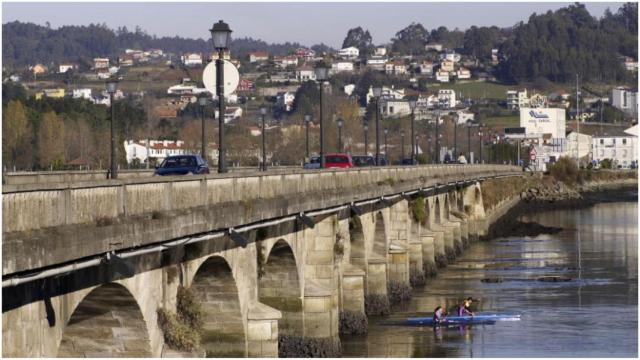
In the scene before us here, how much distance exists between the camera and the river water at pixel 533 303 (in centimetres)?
4562

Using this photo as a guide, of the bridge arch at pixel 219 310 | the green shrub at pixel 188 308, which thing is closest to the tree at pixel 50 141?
the bridge arch at pixel 219 310

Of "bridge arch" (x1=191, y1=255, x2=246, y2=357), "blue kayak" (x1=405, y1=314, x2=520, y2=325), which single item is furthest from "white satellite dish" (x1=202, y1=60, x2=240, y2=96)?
"blue kayak" (x1=405, y1=314, x2=520, y2=325)

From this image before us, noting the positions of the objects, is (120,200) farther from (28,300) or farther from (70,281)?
(28,300)

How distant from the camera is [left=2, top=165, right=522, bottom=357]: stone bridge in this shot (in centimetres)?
1819

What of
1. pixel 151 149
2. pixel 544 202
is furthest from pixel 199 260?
pixel 544 202

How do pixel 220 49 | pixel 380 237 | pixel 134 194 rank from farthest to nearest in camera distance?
pixel 380 237 → pixel 220 49 → pixel 134 194

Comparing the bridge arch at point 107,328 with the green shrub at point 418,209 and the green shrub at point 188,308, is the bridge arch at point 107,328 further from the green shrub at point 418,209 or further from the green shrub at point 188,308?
the green shrub at point 418,209

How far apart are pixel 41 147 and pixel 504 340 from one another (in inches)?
3149

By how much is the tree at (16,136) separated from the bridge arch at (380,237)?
65813mm

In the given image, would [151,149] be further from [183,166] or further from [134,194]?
[134,194]

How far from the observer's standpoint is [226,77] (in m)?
31.9

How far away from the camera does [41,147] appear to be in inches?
4815

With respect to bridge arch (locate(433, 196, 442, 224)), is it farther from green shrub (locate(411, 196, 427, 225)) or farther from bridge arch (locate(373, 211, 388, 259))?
bridge arch (locate(373, 211, 388, 259))

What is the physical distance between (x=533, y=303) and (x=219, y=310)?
2941cm
